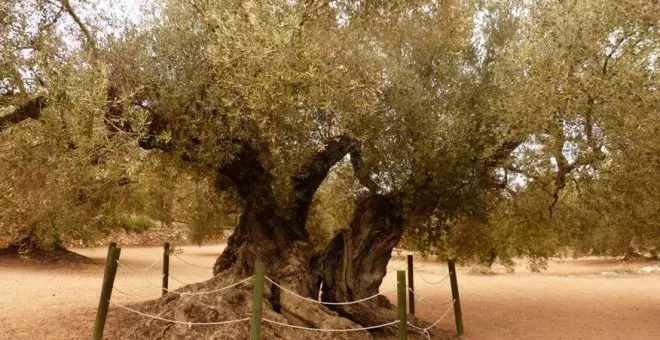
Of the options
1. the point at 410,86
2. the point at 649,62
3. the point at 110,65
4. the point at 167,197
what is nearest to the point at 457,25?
the point at 410,86

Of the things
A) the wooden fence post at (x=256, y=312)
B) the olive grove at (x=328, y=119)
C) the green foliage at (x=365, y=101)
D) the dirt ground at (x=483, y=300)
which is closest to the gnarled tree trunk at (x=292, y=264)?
the olive grove at (x=328, y=119)

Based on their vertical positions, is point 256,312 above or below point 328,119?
below

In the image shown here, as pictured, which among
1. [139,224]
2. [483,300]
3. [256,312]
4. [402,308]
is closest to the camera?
[256,312]

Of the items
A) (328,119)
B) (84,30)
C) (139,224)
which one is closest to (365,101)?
(328,119)

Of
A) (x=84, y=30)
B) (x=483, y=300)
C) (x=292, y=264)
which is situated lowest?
(x=483, y=300)

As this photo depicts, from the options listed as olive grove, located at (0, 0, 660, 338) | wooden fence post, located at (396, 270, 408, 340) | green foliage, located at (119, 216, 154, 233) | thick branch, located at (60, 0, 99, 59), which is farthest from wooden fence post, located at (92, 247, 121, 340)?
green foliage, located at (119, 216, 154, 233)

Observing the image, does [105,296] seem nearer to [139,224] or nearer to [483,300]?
[483,300]

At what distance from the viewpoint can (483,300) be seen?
15812 mm

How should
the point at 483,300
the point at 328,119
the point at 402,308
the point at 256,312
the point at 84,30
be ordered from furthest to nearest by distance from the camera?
the point at 483,300
the point at 328,119
the point at 84,30
the point at 402,308
the point at 256,312

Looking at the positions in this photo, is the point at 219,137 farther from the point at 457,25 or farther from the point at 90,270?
the point at 90,270

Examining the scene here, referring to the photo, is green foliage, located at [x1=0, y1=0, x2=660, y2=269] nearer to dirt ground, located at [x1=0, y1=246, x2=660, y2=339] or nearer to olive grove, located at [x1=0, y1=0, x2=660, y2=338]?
olive grove, located at [x1=0, y1=0, x2=660, y2=338]

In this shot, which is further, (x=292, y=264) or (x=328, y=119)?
(x=292, y=264)

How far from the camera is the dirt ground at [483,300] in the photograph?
10516 millimetres

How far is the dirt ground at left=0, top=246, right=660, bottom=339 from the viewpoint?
10.5 metres
